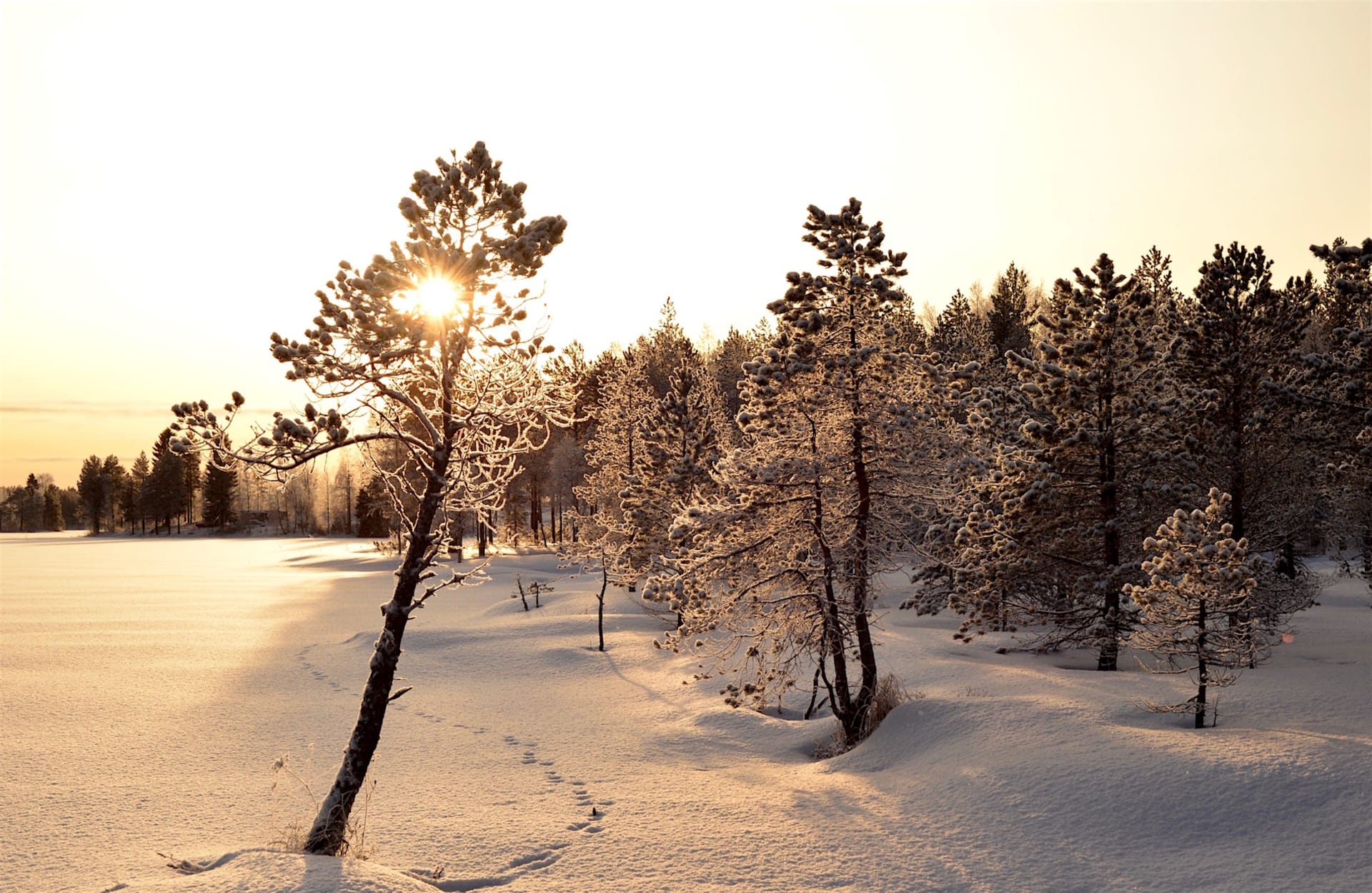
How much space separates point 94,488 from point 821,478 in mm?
138866

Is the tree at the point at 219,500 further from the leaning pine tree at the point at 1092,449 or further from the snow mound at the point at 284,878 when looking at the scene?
the snow mound at the point at 284,878

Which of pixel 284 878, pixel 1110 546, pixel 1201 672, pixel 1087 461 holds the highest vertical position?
pixel 1087 461

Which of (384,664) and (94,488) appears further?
(94,488)

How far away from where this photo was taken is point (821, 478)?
15617 mm

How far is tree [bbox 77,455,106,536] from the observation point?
398ft

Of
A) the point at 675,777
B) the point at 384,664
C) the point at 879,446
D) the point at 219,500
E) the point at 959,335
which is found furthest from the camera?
the point at 219,500

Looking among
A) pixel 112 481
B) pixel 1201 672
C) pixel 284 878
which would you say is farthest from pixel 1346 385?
pixel 112 481

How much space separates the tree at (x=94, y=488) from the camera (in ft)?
398

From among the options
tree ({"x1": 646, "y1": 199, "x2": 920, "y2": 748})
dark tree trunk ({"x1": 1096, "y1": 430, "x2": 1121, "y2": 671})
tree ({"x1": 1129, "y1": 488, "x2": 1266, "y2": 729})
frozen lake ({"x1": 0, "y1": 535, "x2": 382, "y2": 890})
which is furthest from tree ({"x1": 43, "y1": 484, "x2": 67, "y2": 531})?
tree ({"x1": 1129, "y1": 488, "x2": 1266, "y2": 729})

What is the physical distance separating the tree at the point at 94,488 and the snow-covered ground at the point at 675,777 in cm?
11684

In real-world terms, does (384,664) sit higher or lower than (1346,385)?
lower

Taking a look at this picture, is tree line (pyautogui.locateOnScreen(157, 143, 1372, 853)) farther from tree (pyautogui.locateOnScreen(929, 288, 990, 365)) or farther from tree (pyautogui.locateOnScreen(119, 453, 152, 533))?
tree (pyautogui.locateOnScreen(119, 453, 152, 533))

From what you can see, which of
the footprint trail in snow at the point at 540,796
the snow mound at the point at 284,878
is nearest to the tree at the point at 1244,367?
the footprint trail in snow at the point at 540,796

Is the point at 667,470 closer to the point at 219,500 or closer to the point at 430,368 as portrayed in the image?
the point at 430,368
